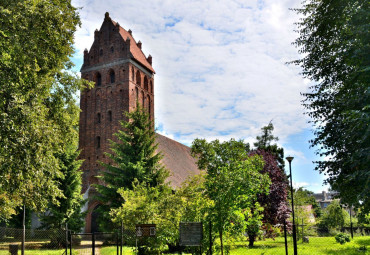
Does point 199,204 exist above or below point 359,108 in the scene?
below

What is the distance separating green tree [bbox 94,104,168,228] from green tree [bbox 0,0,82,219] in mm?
9353

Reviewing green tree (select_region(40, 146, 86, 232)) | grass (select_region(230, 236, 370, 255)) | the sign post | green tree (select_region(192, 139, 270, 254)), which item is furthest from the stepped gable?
the sign post

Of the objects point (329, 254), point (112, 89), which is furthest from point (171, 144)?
point (329, 254)

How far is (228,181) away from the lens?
38.1 feet

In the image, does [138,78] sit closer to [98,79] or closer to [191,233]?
[98,79]

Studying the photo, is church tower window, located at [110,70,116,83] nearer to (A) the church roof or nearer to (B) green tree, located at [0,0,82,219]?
(A) the church roof

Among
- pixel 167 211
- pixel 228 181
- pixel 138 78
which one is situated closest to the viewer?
pixel 228 181

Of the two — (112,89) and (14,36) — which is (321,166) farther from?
(112,89)

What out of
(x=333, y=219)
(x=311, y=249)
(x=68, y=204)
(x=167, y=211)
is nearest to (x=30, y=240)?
(x=68, y=204)

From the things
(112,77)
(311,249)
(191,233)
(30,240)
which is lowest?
(311,249)

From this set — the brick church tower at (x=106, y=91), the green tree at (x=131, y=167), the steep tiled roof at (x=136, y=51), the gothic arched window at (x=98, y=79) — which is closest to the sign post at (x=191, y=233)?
the green tree at (x=131, y=167)

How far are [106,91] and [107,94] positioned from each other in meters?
0.35

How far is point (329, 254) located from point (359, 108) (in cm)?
787

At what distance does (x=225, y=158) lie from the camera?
1227cm
